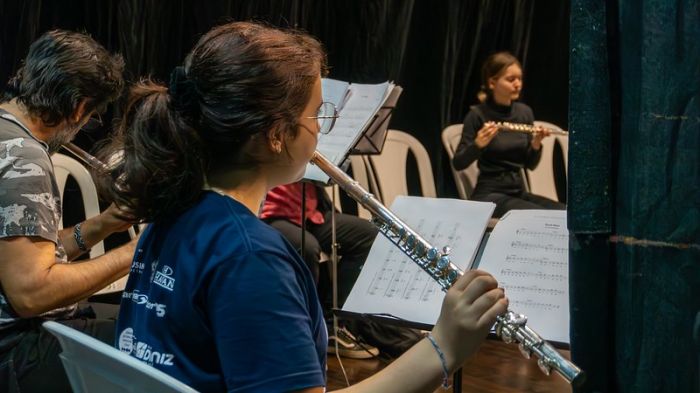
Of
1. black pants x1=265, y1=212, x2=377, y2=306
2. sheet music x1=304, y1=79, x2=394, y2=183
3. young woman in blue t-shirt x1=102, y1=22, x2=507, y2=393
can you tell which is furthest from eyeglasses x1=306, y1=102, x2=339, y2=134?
black pants x1=265, y1=212, x2=377, y2=306

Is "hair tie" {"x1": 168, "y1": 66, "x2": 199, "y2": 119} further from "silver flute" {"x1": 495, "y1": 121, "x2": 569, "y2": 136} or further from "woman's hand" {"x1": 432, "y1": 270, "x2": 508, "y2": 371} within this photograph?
"silver flute" {"x1": 495, "y1": 121, "x2": 569, "y2": 136}

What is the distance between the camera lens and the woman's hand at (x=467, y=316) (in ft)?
3.72

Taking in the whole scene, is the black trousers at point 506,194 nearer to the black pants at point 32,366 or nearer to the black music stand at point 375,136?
the black music stand at point 375,136

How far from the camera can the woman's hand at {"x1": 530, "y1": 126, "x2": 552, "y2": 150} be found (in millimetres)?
4730

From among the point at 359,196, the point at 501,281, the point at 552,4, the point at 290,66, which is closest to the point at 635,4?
the point at 290,66

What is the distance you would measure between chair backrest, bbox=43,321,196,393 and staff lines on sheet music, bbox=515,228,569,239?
1.13m

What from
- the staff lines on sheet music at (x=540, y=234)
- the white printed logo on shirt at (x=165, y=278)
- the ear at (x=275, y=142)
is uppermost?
the ear at (x=275, y=142)

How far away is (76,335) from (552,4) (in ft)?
15.6

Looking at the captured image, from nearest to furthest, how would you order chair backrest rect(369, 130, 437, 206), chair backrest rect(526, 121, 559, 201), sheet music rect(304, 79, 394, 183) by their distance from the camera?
sheet music rect(304, 79, 394, 183), chair backrest rect(369, 130, 437, 206), chair backrest rect(526, 121, 559, 201)

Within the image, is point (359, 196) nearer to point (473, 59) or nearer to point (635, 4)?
point (635, 4)

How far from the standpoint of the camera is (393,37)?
15.9ft

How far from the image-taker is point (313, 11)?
4535 millimetres

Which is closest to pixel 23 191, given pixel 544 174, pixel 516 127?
pixel 516 127

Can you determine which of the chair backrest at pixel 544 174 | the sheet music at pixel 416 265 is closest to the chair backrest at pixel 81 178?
the sheet music at pixel 416 265
